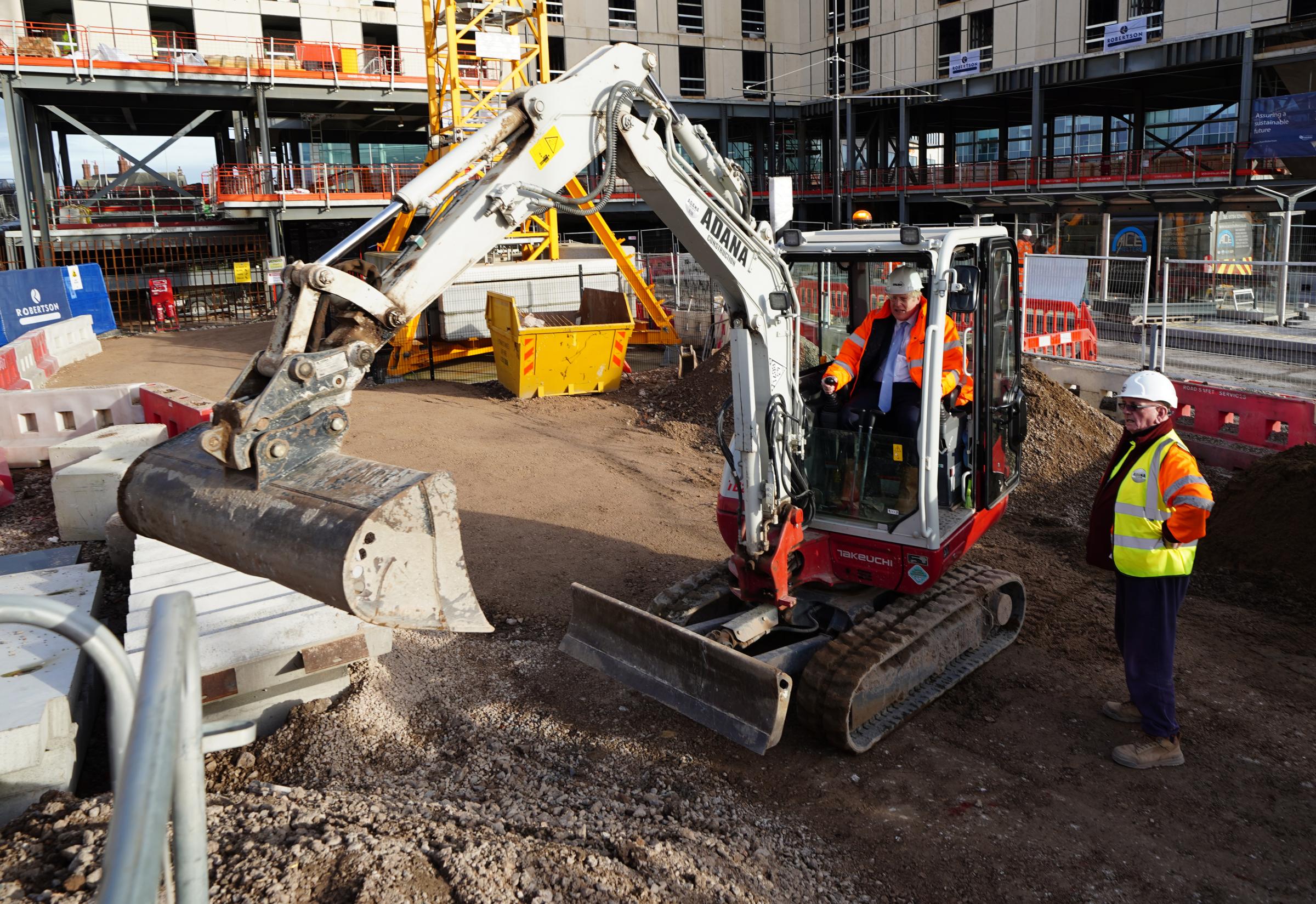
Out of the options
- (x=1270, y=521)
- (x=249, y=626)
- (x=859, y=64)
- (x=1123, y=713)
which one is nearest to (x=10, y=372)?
(x=249, y=626)

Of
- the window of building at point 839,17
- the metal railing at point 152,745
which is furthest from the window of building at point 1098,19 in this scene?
the metal railing at point 152,745

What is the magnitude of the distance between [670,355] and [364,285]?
14.6m

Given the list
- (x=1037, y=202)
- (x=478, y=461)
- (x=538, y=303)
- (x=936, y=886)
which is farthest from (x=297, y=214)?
(x=936, y=886)

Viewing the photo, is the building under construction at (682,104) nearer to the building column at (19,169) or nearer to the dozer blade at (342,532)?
the building column at (19,169)

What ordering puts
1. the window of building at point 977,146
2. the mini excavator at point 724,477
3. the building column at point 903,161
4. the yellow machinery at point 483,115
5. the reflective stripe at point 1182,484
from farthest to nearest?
the window of building at point 977,146 → the building column at point 903,161 → the yellow machinery at point 483,115 → the reflective stripe at point 1182,484 → the mini excavator at point 724,477

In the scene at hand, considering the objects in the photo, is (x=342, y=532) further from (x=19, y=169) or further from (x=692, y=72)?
(x=692, y=72)

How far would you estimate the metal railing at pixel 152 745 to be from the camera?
1.68m

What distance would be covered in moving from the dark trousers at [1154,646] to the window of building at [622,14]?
4355 cm

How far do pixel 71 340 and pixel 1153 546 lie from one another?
20.9 m

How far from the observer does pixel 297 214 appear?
1150 inches

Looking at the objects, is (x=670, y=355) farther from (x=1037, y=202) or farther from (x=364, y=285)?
(x=1037, y=202)

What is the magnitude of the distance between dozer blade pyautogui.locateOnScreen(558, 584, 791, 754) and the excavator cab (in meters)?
0.01

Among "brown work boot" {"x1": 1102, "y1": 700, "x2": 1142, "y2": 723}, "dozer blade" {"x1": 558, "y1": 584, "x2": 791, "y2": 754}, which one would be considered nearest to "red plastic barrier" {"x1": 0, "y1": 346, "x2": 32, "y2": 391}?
"dozer blade" {"x1": 558, "y1": 584, "x2": 791, "y2": 754}

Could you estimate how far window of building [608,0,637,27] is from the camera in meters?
44.2
